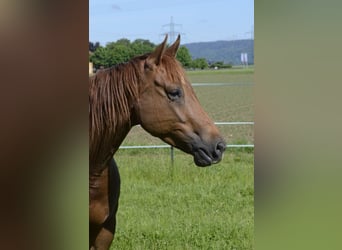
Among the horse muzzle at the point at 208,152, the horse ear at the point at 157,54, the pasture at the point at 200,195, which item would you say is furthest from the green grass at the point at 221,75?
the horse muzzle at the point at 208,152

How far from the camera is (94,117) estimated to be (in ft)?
4.70

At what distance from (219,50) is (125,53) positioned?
321 mm

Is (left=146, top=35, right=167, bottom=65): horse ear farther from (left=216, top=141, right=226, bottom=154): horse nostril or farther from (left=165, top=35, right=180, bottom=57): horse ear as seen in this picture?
(left=216, top=141, right=226, bottom=154): horse nostril

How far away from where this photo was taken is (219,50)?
1.48 meters

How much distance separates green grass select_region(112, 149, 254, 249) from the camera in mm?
1450

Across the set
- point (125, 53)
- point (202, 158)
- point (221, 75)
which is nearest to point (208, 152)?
point (202, 158)

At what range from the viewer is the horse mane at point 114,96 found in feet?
4.72

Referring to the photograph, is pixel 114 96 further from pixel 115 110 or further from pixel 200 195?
pixel 200 195

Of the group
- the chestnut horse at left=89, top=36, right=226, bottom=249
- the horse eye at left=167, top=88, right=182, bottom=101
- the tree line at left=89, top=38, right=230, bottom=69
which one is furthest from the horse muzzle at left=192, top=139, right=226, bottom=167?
the tree line at left=89, top=38, right=230, bottom=69

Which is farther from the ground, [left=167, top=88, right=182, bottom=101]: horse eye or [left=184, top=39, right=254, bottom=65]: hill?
[left=184, top=39, right=254, bottom=65]: hill

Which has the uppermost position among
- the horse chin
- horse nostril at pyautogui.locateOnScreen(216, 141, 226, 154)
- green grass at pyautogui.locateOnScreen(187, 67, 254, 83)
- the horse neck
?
green grass at pyautogui.locateOnScreen(187, 67, 254, 83)

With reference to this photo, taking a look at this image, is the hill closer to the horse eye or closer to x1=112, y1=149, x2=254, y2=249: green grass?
the horse eye
